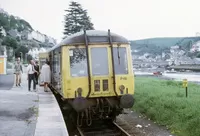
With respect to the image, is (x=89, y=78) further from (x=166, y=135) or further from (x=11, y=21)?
(x=11, y=21)

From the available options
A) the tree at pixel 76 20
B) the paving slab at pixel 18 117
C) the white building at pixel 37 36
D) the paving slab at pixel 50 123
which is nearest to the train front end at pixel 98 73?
the paving slab at pixel 50 123

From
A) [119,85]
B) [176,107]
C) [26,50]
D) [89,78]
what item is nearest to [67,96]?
[89,78]

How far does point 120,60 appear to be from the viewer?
12000mm

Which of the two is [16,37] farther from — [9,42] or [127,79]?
[127,79]

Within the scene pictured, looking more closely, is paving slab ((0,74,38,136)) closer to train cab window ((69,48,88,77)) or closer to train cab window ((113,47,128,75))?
train cab window ((69,48,88,77))

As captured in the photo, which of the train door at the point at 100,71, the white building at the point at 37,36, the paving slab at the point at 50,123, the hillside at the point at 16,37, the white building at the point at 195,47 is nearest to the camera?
the paving slab at the point at 50,123

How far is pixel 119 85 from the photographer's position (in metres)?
11.8

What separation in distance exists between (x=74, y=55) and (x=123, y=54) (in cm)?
158

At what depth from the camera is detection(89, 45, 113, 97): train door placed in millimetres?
11641

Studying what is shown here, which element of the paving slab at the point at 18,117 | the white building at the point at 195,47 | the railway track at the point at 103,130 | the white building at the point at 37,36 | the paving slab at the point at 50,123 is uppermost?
the white building at the point at 37,36

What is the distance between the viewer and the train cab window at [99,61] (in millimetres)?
11734

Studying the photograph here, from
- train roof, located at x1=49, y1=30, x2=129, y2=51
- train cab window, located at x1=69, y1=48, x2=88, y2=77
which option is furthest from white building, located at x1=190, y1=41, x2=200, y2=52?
train cab window, located at x1=69, y1=48, x2=88, y2=77

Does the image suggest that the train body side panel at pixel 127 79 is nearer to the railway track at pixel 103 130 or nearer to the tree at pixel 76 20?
the railway track at pixel 103 130

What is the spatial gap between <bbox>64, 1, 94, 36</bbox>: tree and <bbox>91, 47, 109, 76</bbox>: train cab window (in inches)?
2101
